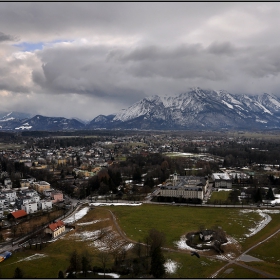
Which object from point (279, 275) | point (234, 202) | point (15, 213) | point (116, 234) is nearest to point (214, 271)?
point (279, 275)

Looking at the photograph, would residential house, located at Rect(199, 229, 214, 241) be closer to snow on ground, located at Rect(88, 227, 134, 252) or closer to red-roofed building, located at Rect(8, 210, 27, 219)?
snow on ground, located at Rect(88, 227, 134, 252)

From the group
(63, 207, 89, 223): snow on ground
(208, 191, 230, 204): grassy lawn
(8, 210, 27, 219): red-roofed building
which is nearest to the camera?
(63, 207, 89, 223): snow on ground

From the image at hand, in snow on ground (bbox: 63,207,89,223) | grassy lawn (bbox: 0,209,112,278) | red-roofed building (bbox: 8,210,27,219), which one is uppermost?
grassy lawn (bbox: 0,209,112,278)

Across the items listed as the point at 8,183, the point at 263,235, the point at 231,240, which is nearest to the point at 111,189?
the point at 8,183

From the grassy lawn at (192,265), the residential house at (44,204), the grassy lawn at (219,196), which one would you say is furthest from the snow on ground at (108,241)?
the grassy lawn at (219,196)

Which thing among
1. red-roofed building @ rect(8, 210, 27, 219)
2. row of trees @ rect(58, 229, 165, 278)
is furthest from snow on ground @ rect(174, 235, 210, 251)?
red-roofed building @ rect(8, 210, 27, 219)

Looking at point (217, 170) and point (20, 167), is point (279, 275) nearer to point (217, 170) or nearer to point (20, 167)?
point (217, 170)

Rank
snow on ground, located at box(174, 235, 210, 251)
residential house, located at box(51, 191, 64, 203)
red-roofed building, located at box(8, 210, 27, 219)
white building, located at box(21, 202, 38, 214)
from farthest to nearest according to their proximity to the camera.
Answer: residential house, located at box(51, 191, 64, 203) → white building, located at box(21, 202, 38, 214) → red-roofed building, located at box(8, 210, 27, 219) → snow on ground, located at box(174, 235, 210, 251)

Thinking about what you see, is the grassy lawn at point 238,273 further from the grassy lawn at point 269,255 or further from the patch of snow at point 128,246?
the patch of snow at point 128,246
